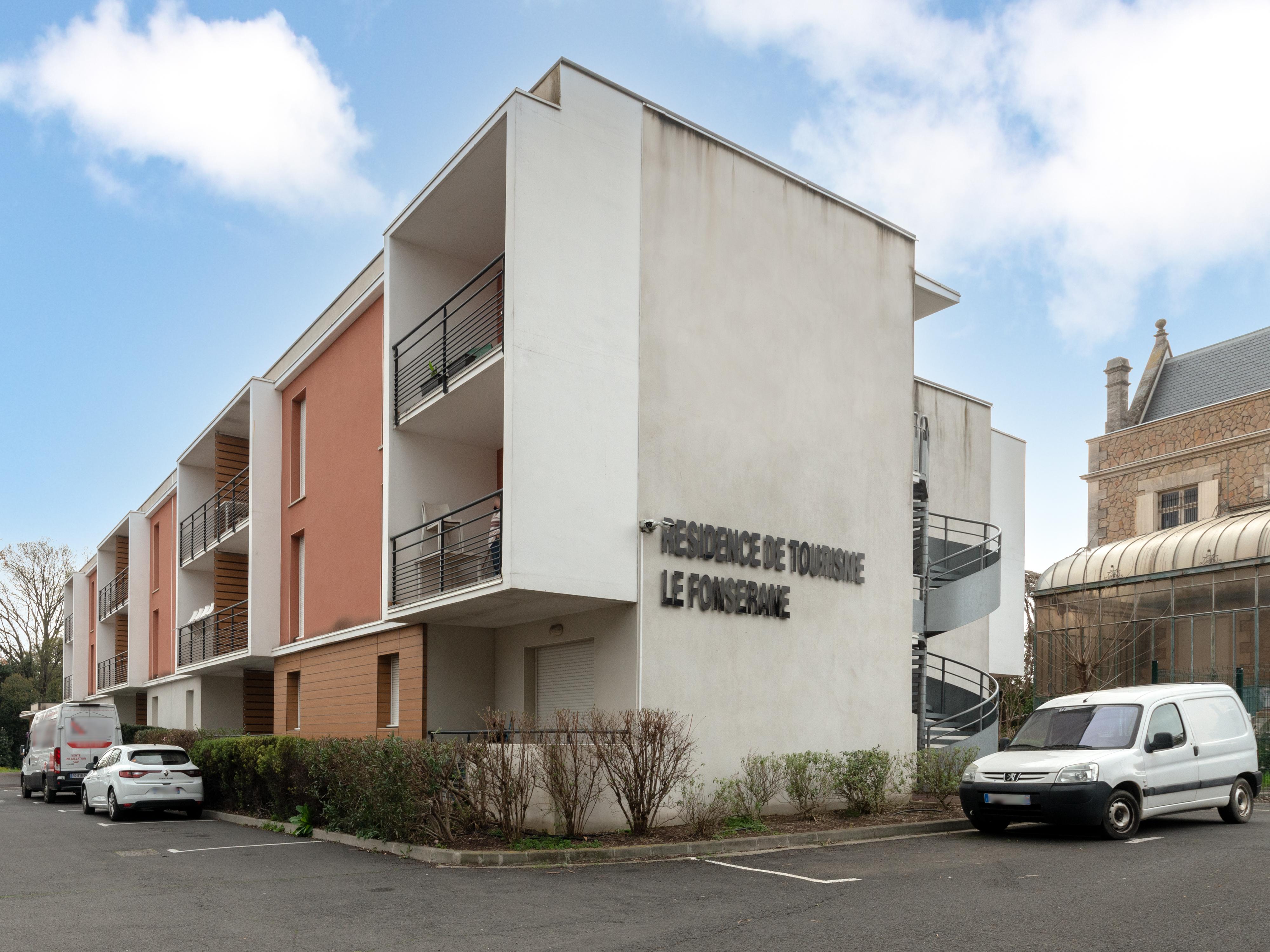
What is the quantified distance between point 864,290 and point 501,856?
35.9 ft

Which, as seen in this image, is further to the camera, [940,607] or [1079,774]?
[940,607]

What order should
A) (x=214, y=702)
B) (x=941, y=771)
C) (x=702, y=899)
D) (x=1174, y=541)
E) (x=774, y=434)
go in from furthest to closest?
(x=1174, y=541) → (x=214, y=702) → (x=774, y=434) → (x=941, y=771) → (x=702, y=899)

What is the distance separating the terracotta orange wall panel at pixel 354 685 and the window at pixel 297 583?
0.62 meters

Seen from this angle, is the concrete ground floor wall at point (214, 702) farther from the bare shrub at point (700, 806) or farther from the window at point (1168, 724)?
the window at point (1168, 724)

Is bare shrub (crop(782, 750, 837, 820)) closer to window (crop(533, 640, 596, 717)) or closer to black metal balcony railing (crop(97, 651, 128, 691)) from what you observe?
window (crop(533, 640, 596, 717))

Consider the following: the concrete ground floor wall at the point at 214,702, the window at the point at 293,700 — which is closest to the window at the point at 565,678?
the window at the point at 293,700

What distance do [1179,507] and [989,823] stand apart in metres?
32.5

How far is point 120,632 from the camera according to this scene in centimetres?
4153

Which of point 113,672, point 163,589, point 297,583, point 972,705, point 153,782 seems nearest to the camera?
point 153,782

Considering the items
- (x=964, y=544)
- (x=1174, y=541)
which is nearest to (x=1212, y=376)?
(x=1174, y=541)

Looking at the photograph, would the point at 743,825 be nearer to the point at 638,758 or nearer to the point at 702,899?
the point at 638,758

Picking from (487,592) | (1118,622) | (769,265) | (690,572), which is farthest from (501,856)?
(1118,622)

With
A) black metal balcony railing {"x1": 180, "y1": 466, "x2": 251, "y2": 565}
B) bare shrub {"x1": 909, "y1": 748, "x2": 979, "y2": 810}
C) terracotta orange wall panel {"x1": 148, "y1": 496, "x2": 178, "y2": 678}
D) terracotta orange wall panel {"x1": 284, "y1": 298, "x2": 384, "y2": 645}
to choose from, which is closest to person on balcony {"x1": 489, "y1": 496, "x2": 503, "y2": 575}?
terracotta orange wall panel {"x1": 284, "y1": 298, "x2": 384, "y2": 645}

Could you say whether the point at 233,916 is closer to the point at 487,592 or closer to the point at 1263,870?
the point at 487,592
